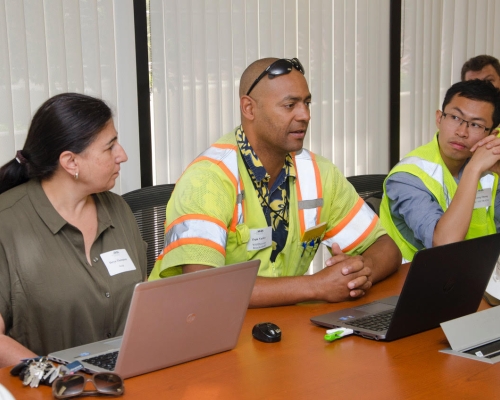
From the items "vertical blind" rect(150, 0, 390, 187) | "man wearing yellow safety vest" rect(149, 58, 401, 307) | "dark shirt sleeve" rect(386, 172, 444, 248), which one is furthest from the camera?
"vertical blind" rect(150, 0, 390, 187)

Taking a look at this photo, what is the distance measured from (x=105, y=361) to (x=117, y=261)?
627mm

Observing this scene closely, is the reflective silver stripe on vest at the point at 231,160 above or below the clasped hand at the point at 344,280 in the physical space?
above

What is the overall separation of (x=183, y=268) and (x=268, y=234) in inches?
14.9

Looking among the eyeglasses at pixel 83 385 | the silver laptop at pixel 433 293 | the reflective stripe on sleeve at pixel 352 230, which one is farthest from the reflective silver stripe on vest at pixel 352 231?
the eyeglasses at pixel 83 385

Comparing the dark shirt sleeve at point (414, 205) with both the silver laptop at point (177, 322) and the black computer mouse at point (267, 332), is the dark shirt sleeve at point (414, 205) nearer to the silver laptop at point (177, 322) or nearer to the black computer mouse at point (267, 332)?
the black computer mouse at point (267, 332)

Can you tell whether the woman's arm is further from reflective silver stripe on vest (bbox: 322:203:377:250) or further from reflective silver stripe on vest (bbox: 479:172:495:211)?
reflective silver stripe on vest (bbox: 479:172:495:211)

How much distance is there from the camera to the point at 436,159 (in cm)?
319

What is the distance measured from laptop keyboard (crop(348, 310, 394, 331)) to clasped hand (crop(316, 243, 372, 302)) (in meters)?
0.19

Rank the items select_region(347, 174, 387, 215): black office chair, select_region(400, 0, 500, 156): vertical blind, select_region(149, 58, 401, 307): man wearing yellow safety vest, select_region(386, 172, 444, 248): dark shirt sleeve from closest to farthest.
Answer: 1. select_region(149, 58, 401, 307): man wearing yellow safety vest
2. select_region(386, 172, 444, 248): dark shirt sleeve
3. select_region(347, 174, 387, 215): black office chair
4. select_region(400, 0, 500, 156): vertical blind

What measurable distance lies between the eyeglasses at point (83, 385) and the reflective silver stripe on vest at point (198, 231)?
805mm

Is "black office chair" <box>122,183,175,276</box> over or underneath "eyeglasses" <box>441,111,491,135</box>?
underneath

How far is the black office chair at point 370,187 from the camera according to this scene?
3.31 meters

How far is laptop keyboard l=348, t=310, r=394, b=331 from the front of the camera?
6.51 ft

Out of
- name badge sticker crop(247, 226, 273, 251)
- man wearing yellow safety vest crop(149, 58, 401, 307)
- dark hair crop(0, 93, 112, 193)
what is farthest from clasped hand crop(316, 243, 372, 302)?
dark hair crop(0, 93, 112, 193)
